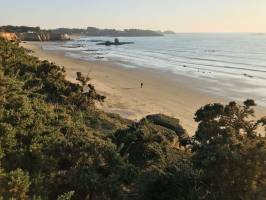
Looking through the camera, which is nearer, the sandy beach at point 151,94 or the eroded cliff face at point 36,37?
the sandy beach at point 151,94

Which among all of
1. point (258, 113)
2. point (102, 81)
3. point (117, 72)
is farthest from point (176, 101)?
point (117, 72)

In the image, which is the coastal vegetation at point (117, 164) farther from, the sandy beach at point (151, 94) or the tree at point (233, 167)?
the sandy beach at point (151, 94)

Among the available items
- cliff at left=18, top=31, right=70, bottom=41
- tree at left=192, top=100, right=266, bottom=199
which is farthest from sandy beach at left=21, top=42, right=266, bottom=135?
cliff at left=18, top=31, right=70, bottom=41

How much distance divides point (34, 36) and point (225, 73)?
128647mm

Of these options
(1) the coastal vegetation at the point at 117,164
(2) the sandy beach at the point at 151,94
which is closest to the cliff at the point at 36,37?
(2) the sandy beach at the point at 151,94

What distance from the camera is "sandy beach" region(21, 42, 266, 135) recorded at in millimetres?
31812

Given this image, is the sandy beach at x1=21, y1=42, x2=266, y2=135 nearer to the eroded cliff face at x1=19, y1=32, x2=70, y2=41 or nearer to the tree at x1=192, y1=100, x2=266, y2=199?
the tree at x1=192, y1=100, x2=266, y2=199

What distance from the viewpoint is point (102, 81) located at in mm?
48969

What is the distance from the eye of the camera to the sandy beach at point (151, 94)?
3181cm

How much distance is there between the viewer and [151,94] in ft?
132

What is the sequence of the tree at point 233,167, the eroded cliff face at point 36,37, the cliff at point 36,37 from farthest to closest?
the eroded cliff face at point 36,37, the cliff at point 36,37, the tree at point 233,167

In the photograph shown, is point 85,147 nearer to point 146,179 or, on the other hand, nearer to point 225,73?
point 146,179

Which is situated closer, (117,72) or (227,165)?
(227,165)

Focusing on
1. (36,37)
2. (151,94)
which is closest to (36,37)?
(36,37)
